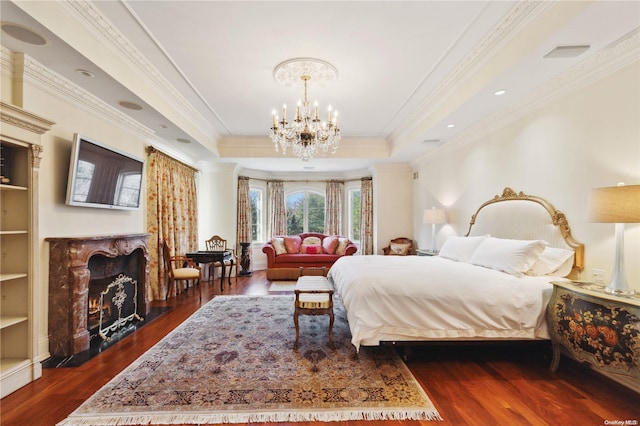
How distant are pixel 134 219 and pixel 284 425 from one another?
369 centimetres

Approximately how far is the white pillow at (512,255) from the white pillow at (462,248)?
40 cm

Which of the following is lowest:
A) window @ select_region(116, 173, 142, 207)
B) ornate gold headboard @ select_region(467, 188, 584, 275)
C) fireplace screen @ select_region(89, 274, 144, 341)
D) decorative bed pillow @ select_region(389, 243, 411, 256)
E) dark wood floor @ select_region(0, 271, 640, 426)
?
dark wood floor @ select_region(0, 271, 640, 426)

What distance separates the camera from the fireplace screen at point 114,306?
10.5 feet

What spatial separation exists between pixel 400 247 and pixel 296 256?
242 cm

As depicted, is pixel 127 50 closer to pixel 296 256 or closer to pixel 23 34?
pixel 23 34

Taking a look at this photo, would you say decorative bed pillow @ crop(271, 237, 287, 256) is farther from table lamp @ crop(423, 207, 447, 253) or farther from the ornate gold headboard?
the ornate gold headboard

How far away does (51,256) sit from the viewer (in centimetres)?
272

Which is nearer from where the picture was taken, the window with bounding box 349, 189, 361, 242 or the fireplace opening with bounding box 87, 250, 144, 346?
the fireplace opening with bounding box 87, 250, 144, 346

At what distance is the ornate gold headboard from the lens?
2.84 metres

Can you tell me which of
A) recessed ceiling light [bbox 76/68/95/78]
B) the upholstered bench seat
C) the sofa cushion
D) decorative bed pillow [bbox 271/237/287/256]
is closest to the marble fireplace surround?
recessed ceiling light [bbox 76/68/95/78]

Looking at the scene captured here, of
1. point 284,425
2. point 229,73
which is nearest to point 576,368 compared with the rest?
point 284,425

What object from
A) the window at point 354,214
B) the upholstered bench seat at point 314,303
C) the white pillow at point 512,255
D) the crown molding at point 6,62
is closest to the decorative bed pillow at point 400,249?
the window at point 354,214

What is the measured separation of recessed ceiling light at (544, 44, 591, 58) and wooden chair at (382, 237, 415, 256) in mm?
4645

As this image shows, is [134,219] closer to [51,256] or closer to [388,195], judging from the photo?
[51,256]
